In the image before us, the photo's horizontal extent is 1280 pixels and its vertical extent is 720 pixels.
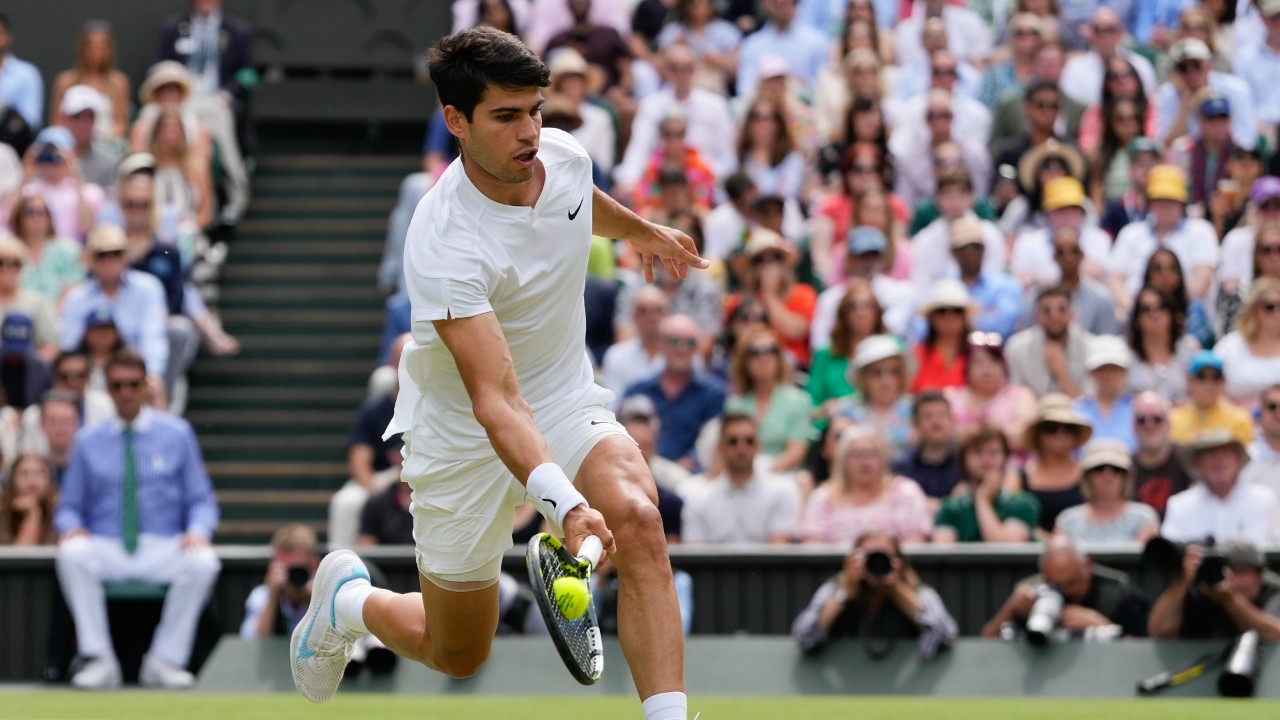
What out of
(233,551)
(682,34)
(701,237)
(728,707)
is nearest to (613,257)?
(701,237)

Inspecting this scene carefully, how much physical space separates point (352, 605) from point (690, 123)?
7737 mm

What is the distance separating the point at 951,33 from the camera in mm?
14492

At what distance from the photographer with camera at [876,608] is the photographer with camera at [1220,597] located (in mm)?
1024

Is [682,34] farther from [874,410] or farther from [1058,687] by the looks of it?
[1058,687]

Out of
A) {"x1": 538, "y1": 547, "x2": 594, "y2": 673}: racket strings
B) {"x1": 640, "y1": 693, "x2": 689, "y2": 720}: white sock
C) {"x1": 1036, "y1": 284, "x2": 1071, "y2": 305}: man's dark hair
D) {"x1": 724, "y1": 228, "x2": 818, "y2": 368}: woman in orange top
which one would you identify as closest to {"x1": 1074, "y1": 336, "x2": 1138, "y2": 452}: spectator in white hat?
{"x1": 1036, "y1": 284, "x2": 1071, "y2": 305}: man's dark hair

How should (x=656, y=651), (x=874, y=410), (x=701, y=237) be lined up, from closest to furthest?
(x=656, y=651), (x=874, y=410), (x=701, y=237)

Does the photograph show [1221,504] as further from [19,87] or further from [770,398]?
[19,87]

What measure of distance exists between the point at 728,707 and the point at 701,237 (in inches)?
185

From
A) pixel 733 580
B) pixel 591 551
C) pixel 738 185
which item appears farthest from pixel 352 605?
pixel 738 185

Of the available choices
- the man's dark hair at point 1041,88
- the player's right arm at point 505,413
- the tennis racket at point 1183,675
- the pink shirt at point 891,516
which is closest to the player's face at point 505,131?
the player's right arm at point 505,413

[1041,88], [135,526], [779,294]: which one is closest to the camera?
[135,526]

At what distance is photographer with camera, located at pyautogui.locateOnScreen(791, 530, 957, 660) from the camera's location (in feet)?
31.9

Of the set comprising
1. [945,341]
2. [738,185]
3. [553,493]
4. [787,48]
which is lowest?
[945,341]

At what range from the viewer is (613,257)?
13203 millimetres
